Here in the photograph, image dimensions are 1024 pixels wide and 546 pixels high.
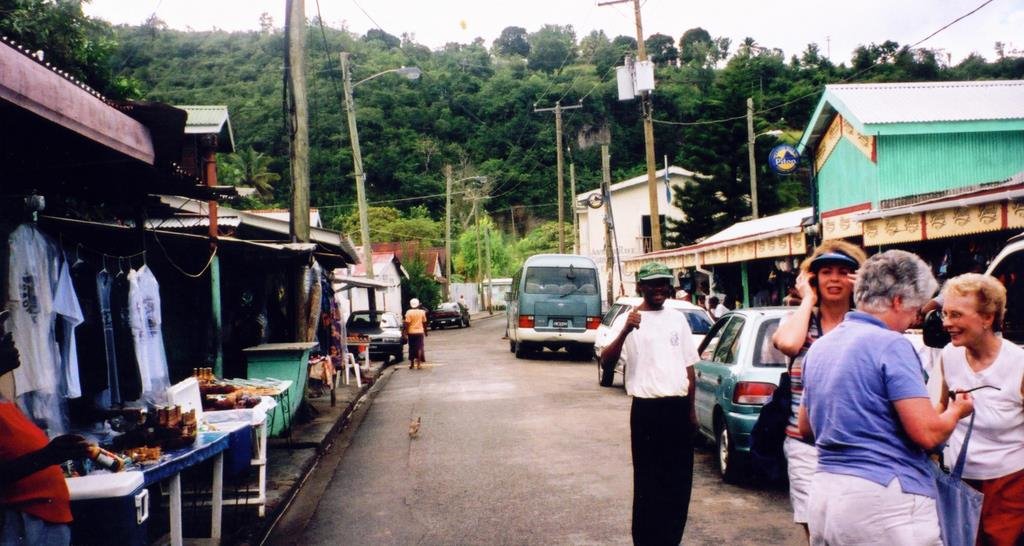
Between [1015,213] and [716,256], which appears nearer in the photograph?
[1015,213]

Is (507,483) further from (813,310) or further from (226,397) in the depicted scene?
(813,310)

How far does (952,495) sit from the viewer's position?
3.46 meters

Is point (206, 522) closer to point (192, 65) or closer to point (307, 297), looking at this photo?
point (307, 297)

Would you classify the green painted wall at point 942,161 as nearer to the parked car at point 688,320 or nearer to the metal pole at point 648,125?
the parked car at point 688,320

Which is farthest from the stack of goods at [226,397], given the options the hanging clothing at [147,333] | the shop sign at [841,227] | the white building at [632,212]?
the white building at [632,212]

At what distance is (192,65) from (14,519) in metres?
23.7

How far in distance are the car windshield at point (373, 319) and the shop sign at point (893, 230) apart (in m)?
16.1

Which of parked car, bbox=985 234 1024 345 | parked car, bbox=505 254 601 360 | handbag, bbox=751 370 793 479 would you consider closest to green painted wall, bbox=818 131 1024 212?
parked car, bbox=505 254 601 360

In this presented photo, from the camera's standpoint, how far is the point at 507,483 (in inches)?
348

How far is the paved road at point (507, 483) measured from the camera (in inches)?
276

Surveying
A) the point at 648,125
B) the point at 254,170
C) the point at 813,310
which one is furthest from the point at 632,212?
the point at 813,310

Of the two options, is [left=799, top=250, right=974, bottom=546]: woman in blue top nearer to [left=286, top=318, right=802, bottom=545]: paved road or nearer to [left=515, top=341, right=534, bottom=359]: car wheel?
[left=286, top=318, right=802, bottom=545]: paved road

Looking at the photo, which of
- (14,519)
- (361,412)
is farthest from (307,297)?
(14,519)

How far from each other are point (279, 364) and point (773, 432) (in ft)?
27.0
